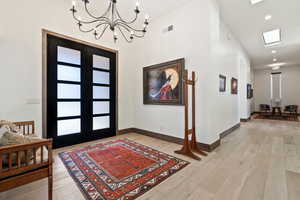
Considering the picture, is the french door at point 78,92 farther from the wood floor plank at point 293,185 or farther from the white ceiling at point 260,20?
the wood floor plank at point 293,185

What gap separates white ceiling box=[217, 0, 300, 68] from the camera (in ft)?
11.0

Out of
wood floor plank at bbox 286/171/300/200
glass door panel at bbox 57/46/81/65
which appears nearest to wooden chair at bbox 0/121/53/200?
glass door panel at bbox 57/46/81/65

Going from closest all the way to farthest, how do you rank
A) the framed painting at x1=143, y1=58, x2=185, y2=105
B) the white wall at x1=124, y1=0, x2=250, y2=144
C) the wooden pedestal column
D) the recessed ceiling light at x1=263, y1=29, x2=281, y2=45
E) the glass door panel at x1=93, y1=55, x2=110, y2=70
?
1. the wooden pedestal column
2. the white wall at x1=124, y1=0, x2=250, y2=144
3. the framed painting at x1=143, y1=58, x2=185, y2=105
4. the glass door panel at x1=93, y1=55, x2=110, y2=70
5. the recessed ceiling light at x1=263, y1=29, x2=281, y2=45

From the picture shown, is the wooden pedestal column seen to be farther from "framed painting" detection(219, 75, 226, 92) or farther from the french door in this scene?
the french door

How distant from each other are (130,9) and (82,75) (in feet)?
7.26

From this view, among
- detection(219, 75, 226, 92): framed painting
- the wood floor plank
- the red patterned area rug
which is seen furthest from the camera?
detection(219, 75, 226, 92): framed painting

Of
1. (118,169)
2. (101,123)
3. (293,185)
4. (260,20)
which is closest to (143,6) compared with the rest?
(101,123)

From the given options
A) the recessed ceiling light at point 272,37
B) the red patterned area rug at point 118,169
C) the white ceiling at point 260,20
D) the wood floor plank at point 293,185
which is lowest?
the wood floor plank at point 293,185

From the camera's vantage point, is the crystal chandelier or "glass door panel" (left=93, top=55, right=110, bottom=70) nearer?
the crystal chandelier

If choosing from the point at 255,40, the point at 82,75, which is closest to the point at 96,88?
the point at 82,75

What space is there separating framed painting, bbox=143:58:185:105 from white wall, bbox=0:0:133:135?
8.10ft

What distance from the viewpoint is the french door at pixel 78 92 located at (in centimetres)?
301

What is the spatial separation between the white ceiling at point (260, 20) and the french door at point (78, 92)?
3.65 metres

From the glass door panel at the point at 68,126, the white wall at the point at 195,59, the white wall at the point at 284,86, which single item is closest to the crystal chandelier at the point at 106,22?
the white wall at the point at 195,59
